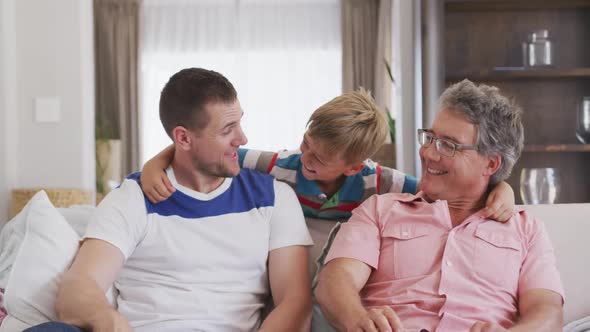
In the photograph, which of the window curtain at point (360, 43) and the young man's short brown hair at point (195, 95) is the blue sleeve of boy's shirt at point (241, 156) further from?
the window curtain at point (360, 43)

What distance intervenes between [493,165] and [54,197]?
8.87 ft

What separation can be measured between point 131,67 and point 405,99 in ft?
12.8

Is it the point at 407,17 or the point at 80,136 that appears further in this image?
the point at 407,17

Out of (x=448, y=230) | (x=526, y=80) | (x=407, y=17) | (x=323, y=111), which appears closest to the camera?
(x=448, y=230)

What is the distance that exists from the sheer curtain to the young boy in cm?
539

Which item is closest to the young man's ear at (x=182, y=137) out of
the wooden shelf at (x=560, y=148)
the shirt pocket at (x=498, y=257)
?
the shirt pocket at (x=498, y=257)

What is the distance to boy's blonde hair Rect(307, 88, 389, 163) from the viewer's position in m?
2.01

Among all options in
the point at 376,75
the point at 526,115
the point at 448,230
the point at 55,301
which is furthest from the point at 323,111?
the point at 376,75

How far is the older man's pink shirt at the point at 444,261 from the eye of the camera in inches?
68.4

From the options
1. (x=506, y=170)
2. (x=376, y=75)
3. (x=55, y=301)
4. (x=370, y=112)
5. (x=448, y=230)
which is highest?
(x=376, y=75)

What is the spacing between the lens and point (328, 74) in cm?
757

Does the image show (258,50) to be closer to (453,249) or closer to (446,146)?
(446,146)

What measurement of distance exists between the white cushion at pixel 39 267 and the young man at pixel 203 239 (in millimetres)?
63

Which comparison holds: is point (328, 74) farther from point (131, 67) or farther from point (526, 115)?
point (526, 115)
